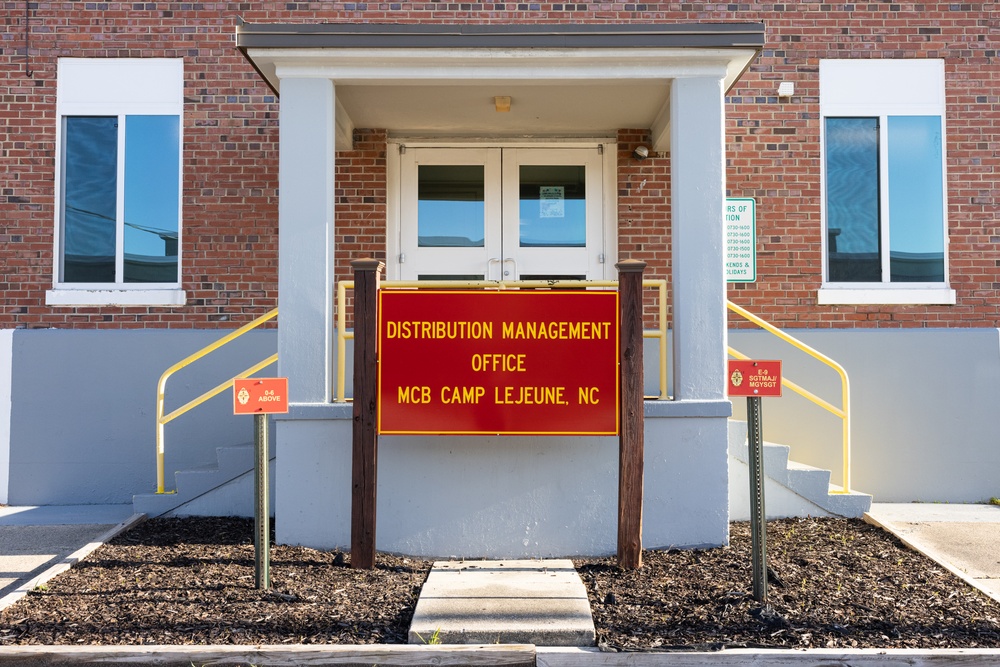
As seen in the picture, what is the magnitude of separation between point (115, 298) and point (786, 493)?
20.3ft

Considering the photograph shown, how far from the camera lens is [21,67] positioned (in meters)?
8.33

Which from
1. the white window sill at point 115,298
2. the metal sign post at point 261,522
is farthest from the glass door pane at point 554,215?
the metal sign post at point 261,522

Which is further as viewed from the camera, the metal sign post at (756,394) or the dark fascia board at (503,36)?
the dark fascia board at (503,36)

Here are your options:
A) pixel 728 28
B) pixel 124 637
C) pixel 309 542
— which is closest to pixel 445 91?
pixel 728 28

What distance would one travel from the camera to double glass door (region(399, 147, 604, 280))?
8.44m

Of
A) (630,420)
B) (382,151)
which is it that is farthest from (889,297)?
(382,151)

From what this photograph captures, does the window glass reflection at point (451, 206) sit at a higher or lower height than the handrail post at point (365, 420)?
higher

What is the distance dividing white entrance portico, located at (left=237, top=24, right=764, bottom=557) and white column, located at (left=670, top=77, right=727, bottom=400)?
0.03 ft

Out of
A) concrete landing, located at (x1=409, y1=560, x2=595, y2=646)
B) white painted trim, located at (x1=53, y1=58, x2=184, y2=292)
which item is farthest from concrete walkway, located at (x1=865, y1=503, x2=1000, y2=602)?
white painted trim, located at (x1=53, y1=58, x2=184, y2=292)

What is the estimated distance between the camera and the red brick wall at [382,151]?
8234 millimetres

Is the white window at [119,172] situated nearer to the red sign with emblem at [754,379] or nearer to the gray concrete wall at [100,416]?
the gray concrete wall at [100,416]

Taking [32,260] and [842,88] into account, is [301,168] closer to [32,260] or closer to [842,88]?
[32,260]

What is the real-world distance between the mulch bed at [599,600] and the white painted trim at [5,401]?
261cm

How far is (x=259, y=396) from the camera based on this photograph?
5090 millimetres
